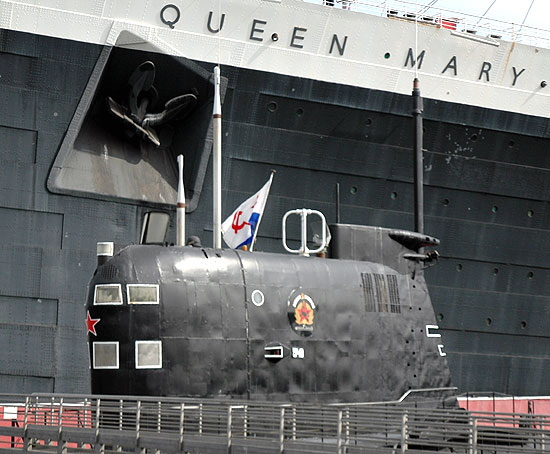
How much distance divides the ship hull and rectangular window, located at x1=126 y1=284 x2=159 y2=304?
928cm

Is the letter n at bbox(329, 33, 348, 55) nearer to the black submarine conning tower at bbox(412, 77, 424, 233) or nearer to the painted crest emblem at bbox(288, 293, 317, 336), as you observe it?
the black submarine conning tower at bbox(412, 77, 424, 233)

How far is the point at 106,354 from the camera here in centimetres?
1246

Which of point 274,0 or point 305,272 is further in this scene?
point 274,0

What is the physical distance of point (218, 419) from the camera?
1232cm

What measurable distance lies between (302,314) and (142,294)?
2.28m

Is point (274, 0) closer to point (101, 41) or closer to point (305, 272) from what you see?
point (101, 41)

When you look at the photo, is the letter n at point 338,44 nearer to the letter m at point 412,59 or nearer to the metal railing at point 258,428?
the letter m at point 412,59

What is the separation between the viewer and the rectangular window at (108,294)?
12.5 metres

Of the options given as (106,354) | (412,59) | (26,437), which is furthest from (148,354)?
(412,59)

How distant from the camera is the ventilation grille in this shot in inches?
554

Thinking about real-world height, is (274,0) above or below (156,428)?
above

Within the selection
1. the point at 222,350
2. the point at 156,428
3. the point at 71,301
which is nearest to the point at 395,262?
the point at 222,350

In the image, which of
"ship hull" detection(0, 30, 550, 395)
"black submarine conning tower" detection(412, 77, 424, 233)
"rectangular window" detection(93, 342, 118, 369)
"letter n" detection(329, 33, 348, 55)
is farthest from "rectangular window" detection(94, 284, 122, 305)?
"letter n" detection(329, 33, 348, 55)

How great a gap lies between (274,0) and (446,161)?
6267 mm
